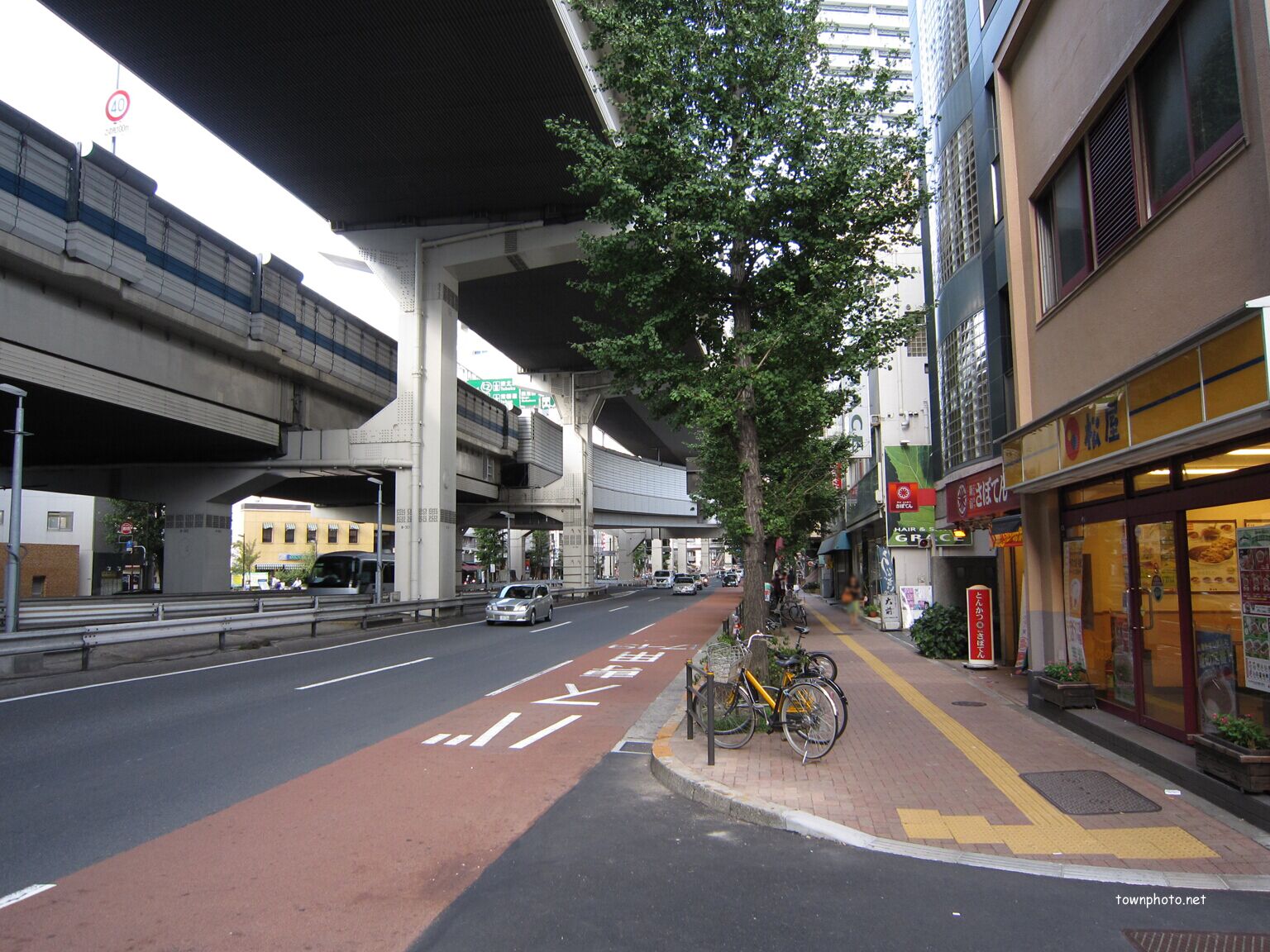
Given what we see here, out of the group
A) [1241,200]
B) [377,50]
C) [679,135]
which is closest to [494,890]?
[1241,200]

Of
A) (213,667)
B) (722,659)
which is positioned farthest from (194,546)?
(722,659)

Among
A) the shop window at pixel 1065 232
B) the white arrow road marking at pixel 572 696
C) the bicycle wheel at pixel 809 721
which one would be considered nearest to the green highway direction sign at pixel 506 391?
the white arrow road marking at pixel 572 696

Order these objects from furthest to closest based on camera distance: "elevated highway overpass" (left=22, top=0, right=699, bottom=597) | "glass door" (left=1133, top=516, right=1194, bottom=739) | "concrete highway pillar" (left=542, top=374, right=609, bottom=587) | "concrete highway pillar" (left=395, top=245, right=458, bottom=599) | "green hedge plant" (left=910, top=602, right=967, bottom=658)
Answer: "concrete highway pillar" (left=542, top=374, right=609, bottom=587) → "concrete highway pillar" (left=395, top=245, right=458, bottom=599) → "elevated highway overpass" (left=22, top=0, right=699, bottom=597) → "green hedge plant" (left=910, top=602, right=967, bottom=658) → "glass door" (left=1133, top=516, right=1194, bottom=739)

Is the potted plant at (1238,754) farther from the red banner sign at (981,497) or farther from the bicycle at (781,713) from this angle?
the red banner sign at (981,497)

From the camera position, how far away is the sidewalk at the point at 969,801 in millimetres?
5227

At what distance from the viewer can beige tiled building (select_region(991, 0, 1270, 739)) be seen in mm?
6168

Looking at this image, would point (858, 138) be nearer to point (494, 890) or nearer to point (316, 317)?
point (494, 890)

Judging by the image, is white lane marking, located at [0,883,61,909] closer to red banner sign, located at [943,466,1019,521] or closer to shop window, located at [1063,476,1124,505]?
shop window, located at [1063,476,1124,505]

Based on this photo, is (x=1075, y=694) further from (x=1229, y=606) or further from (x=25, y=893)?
(x=25, y=893)

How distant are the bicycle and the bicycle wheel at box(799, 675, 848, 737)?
4 centimetres

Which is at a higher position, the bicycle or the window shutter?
the window shutter

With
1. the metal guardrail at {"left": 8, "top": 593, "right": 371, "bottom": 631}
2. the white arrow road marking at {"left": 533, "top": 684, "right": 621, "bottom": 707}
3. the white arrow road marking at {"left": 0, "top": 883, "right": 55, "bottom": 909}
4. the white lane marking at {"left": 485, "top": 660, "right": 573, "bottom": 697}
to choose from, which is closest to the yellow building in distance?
the metal guardrail at {"left": 8, "top": 593, "right": 371, "bottom": 631}

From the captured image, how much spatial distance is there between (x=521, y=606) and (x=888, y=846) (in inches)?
945

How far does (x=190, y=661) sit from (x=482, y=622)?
1371 centimetres
